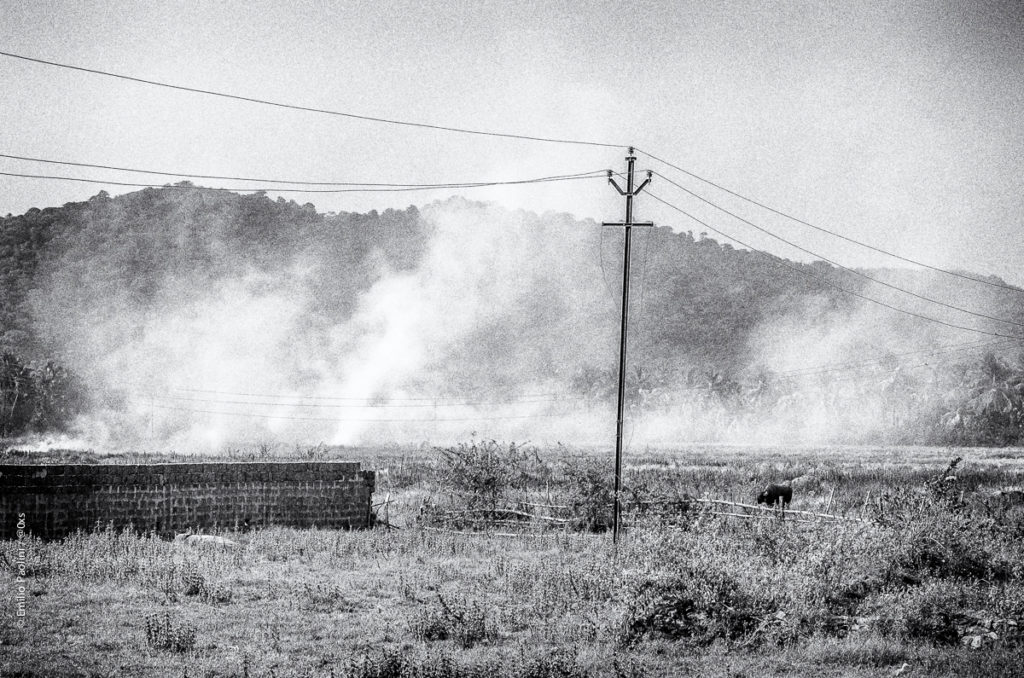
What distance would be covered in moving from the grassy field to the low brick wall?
1.19 metres

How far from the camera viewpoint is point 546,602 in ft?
43.4

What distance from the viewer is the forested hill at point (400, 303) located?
344 feet

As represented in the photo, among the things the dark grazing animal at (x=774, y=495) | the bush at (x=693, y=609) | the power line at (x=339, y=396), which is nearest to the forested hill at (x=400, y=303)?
the power line at (x=339, y=396)

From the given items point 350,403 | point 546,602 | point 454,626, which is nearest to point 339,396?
point 350,403

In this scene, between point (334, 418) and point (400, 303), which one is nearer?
point (334, 418)

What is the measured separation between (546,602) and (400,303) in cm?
13657

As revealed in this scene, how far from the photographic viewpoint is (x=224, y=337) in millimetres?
114188

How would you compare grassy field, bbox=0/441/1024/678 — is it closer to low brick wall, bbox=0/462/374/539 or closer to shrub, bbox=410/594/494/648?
shrub, bbox=410/594/494/648

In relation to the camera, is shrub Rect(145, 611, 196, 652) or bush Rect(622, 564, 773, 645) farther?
bush Rect(622, 564, 773, 645)

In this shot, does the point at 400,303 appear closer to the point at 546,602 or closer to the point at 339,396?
the point at 339,396

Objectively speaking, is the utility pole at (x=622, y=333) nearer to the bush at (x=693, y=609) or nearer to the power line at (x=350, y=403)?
the bush at (x=693, y=609)

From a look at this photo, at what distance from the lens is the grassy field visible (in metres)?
Result: 10.5

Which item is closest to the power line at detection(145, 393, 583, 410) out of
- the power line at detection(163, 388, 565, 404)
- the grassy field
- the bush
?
the power line at detection(163, 388, 565, 404)

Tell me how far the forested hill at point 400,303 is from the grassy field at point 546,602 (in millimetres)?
81072
